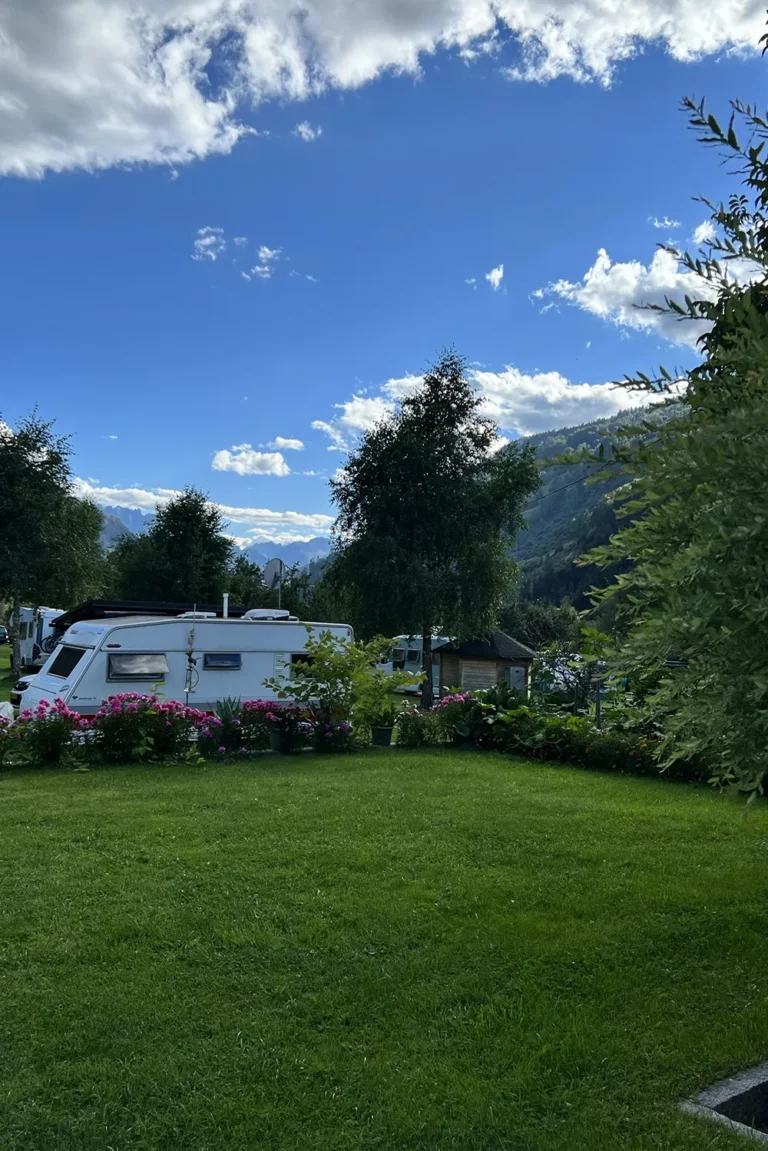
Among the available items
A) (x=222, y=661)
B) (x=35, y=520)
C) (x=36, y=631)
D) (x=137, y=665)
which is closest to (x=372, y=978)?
(x=137, y=665)

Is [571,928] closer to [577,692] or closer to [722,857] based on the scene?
[722,857]

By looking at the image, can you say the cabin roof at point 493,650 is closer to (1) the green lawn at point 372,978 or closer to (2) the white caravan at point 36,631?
(2) the white caravan at point 36,631

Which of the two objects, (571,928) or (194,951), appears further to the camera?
(571,928)

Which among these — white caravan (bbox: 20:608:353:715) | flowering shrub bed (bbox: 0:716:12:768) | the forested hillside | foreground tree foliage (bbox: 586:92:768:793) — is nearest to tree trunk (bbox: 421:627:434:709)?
the forested hillside

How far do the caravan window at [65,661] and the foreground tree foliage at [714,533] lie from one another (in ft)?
32.8

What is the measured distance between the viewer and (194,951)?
12.4 feet

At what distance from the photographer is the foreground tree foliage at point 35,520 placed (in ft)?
64.4

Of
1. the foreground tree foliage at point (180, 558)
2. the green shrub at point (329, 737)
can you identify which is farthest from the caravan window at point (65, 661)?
the foreground tree foliage at point (180, 558)

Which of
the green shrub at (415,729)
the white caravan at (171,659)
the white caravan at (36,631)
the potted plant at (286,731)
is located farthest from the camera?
the white caravan at (36,631)

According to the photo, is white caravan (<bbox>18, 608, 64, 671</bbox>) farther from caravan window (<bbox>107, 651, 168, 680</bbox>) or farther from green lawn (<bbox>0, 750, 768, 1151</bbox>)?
Answer: green lawn (<bbox>0, 750, 768, 1151</bbox>)

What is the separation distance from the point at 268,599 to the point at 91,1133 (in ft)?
99.8

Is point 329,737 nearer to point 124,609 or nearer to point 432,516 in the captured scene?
point 124,609

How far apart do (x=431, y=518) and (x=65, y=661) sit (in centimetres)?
1288

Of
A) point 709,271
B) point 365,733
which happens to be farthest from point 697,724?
point 365,733
